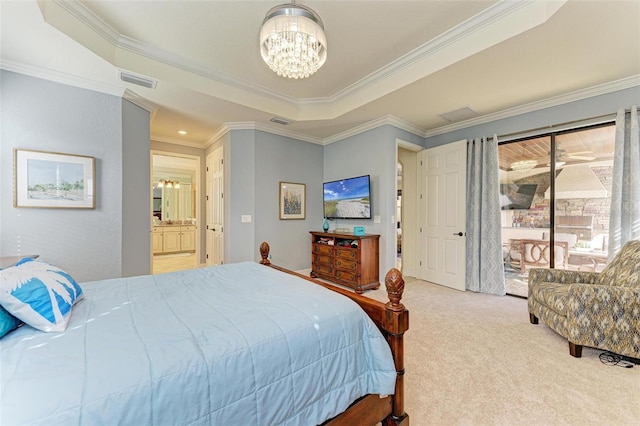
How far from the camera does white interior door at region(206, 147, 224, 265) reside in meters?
4.54

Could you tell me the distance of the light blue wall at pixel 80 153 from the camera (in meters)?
2.53

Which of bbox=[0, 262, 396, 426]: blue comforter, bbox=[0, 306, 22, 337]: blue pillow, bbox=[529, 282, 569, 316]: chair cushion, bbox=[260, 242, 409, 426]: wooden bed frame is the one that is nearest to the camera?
bbox=[0, 262, 396, 426]: blue comforter

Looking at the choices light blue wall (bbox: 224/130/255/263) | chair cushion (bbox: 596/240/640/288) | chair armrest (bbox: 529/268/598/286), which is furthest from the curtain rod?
light blue wall (bbox: 224/130/255/263)

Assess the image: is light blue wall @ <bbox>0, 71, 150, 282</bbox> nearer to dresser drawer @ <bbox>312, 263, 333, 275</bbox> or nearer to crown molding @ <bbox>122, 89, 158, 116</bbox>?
crown molding @ <bbox>122, 89, 158, 116</bbox>

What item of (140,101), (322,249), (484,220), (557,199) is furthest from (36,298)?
(557,199)

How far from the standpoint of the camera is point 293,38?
1.84 m

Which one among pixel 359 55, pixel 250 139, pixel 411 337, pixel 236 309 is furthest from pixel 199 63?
pixel 411 337

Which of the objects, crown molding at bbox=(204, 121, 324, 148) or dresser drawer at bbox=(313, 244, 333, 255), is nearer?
crown molding at bbox=(204, 121, 324, 148)

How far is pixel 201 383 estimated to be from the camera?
2.89ft

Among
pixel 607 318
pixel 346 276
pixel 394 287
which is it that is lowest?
pixel 346 276

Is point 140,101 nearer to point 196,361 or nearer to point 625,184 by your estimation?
point 196,361

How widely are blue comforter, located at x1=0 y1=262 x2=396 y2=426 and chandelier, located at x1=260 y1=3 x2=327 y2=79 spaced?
1.66 metres

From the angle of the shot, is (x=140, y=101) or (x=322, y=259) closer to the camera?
(x=140, y=101)

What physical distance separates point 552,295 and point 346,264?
238 centimetres
